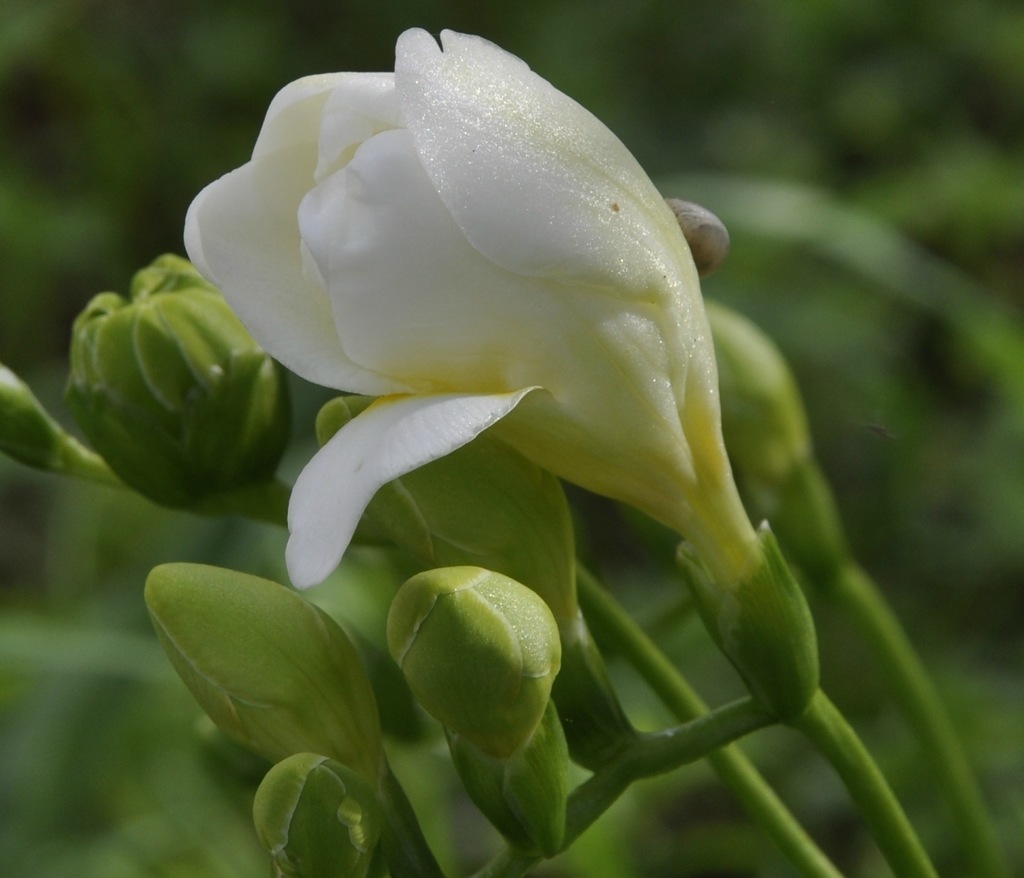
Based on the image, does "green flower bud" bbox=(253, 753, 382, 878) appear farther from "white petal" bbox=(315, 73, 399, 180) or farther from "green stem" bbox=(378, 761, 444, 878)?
"white petal" bbox=(315, 73, 399, 180)

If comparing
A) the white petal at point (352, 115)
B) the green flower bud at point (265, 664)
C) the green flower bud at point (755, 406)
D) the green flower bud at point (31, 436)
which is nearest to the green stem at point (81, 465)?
the green flower bud at point (31, 436)

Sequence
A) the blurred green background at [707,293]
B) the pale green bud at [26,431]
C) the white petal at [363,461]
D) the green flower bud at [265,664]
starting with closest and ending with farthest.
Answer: the white petal at [363,461]
the green flower bud at [265,664]
the pale green bud at [26,431]
the blurred green background at [707,293]

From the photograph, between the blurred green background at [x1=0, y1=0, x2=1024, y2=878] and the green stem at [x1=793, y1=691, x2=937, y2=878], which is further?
the blurred green background at [x1=0, y1=0, x2=1024, y2=878]

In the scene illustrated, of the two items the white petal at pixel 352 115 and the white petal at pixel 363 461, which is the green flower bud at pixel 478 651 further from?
the white petal at pixel 352 115

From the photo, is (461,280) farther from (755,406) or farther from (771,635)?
(755,406)

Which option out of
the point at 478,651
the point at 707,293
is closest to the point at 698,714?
the point at 478,651

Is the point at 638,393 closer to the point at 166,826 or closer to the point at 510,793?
the point at 510,793

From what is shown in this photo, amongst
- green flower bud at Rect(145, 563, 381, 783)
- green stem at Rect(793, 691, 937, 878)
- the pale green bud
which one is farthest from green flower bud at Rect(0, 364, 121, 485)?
green stem at Rect(793, 691, 937, 878)
